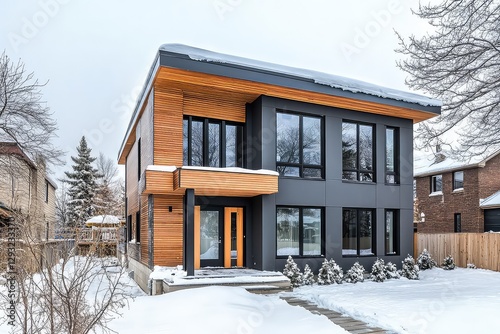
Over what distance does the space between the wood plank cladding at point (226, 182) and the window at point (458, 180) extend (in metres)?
14.5

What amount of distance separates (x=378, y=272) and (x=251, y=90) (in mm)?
6793

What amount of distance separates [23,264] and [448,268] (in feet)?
45.3

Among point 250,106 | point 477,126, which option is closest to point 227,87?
point 250,106

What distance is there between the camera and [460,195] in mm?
19891

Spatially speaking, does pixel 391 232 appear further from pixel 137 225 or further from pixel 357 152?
pixel 137 225

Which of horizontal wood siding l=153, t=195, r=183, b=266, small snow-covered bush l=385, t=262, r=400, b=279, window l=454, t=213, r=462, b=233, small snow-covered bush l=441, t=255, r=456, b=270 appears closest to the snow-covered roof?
horizontal wood siding l=153, t=195, r=183, b=266

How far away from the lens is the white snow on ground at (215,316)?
5.62m

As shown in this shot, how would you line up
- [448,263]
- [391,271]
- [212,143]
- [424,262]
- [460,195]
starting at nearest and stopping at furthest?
[212,143], [391,271], [424,262], [448,263], [460,195]

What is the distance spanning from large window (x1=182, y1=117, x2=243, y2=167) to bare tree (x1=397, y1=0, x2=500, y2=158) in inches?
210

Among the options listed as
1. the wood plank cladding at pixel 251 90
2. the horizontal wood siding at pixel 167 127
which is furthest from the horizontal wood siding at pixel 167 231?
the wood plank cladding at pixel 251 90

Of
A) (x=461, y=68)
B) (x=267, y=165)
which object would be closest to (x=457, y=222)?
(x=267, y=165)

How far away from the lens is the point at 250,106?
11.6 metres

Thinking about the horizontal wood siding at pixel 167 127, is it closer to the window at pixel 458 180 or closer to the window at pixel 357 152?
the window at pixel 357 152

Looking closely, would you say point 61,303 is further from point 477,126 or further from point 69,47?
point 69,47
